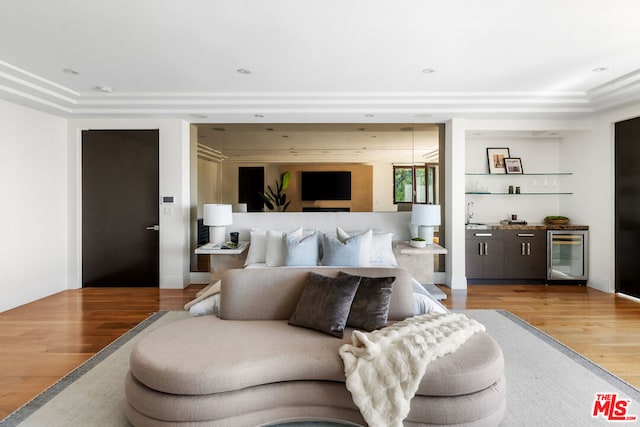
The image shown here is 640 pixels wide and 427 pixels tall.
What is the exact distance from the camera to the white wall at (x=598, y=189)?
5156mm

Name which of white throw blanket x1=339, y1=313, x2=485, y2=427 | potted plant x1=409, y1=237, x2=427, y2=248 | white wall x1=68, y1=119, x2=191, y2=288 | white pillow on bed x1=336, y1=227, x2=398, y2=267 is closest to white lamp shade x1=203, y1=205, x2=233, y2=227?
white wall x1=68, y1=119, x2=191, y2=288

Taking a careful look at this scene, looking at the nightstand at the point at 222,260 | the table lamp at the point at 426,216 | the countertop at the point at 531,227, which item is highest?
the table lamp at the point at 426,216

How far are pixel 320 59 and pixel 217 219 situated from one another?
103 inches

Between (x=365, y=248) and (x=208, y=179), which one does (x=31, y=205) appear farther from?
(x=365, y=248)

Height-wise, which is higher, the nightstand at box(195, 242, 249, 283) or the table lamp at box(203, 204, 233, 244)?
the table lamp at box(203, 204, 233, 244)

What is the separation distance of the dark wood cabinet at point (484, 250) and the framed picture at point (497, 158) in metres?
1.08

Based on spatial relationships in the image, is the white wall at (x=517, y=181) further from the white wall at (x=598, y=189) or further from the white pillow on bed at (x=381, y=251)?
the white pillow on bed at (x=381, y=251)

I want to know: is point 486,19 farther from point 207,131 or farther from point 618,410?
point 207,131

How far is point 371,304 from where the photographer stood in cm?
253

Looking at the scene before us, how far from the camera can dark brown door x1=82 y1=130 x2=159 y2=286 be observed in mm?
5457

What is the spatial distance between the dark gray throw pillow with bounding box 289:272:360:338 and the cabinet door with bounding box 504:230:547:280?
394cm

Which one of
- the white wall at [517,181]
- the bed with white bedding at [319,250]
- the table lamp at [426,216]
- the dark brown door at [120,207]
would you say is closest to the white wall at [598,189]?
the white wall at [517,181]

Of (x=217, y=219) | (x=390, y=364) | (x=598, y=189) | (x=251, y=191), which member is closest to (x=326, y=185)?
(x=251, y=191)

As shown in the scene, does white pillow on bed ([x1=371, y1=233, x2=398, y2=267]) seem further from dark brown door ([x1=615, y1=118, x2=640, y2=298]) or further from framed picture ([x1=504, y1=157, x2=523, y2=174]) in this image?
dark brown door ([x1=615, y1=118, x2=640, y2=298])
